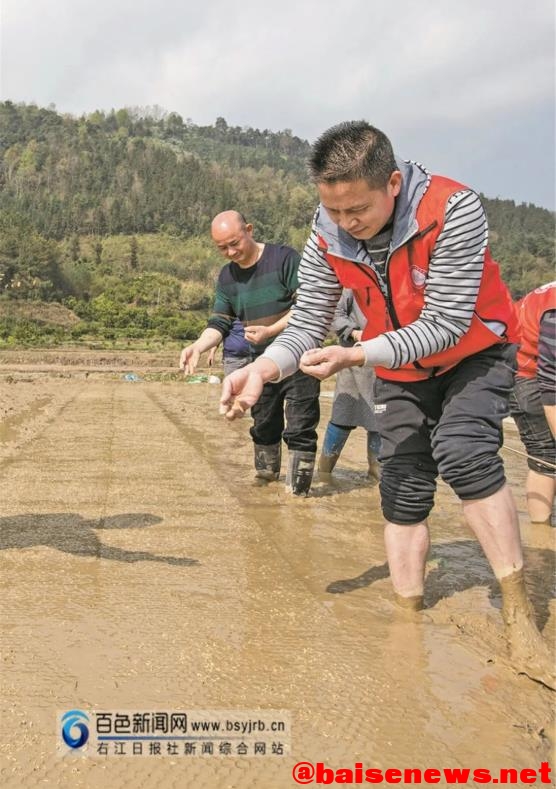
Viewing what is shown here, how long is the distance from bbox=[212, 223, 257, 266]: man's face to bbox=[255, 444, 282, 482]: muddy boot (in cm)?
138

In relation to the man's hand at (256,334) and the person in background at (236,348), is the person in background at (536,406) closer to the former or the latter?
the man's hand at (256,334)

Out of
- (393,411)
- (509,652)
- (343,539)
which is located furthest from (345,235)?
(343,539)

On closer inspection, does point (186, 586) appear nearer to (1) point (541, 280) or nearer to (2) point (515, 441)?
(2) point (515, 441)

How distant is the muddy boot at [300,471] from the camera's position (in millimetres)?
4980

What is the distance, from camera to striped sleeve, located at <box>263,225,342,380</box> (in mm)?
2994

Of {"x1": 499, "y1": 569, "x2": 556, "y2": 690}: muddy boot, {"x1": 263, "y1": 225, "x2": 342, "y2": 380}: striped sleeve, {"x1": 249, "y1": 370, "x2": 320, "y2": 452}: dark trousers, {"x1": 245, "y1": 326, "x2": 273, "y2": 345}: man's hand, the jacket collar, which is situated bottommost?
{"x1": 499, "y1": 569, "x2": 556, "y2": 690}: muddy boot

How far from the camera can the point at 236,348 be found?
5664mm

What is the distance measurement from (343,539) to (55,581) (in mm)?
1567

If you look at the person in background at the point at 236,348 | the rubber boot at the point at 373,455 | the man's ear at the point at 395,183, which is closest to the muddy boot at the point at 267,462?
the person in background at the point at 236,348

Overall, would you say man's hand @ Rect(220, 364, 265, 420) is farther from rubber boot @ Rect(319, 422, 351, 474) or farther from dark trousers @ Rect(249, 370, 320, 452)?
A: rubber boot @ Rect(319, 422, 351, 474)

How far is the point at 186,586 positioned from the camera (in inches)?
124

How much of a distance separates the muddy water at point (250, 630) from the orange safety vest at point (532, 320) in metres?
1.00

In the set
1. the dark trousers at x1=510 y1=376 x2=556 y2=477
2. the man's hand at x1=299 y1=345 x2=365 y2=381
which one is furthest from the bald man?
the man's hand at x1=299 y1=345 x2=365 y2=381

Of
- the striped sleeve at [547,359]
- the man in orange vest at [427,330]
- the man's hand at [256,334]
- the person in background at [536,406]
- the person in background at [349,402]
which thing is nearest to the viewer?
the man in orange vest at [427,330]
